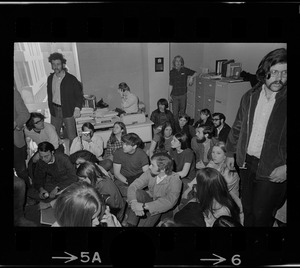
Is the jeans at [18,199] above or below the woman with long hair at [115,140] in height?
below

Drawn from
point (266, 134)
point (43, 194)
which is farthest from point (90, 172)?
point (266, 134)

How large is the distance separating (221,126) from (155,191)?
1.82 ft

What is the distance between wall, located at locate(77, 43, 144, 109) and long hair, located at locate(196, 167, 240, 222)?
60 centimetres

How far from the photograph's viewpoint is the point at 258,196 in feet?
6.70

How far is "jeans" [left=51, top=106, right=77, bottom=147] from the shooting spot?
2.04 meters

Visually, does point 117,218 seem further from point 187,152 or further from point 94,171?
point 187,152

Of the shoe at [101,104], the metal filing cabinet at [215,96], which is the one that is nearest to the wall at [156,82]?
the metal filing cabinet at [215,96]

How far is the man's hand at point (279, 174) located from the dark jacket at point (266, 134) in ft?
0.06

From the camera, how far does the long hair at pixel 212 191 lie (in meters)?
2.03

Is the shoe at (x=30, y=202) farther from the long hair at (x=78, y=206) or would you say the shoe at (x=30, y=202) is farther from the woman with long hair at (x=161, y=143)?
the woman with long hair at (x=161, y=143)

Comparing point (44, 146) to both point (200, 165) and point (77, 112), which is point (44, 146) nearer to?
point (77, 112)
